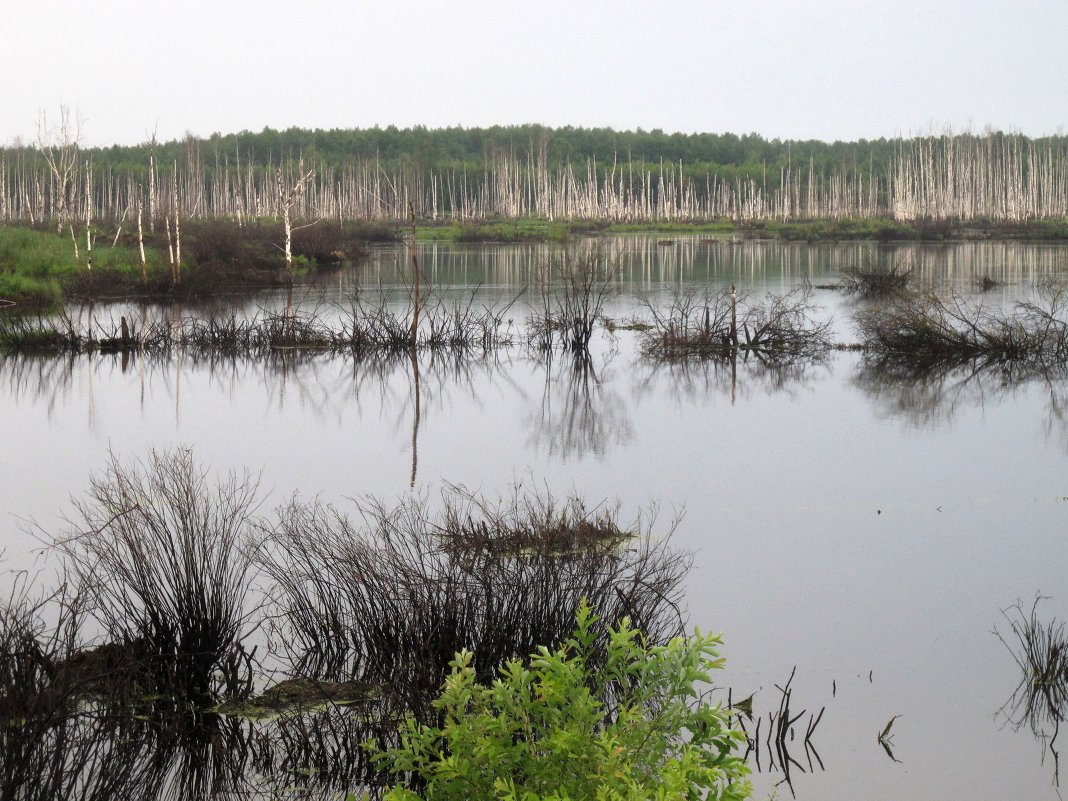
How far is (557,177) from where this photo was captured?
11750cm

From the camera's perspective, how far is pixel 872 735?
6961mm

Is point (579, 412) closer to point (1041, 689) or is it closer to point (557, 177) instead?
point (1041, 689)

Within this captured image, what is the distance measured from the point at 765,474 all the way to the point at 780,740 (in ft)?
26.2

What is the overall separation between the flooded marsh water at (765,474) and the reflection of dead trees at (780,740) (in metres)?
0.03

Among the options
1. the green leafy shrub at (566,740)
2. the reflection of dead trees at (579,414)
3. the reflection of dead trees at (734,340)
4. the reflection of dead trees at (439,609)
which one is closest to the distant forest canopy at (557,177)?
the reflection of dead trees at (734,340)

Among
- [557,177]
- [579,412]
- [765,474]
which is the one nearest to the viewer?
[765,474]

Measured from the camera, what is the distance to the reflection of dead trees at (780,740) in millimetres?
6488

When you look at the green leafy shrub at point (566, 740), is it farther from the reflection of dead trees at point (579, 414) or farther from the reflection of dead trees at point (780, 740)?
the reflection of dead trees at point (579, 414)

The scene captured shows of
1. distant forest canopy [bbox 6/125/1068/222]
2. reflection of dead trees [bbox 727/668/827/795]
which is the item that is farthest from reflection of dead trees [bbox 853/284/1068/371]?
distant forest canopy [bbox 6/125/1068/222]

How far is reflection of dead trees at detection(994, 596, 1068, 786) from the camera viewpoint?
23.1ft

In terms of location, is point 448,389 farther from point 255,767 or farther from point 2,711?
point 2,711

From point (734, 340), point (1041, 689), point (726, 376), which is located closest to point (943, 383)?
point (726, 376)

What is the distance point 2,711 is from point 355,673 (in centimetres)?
272

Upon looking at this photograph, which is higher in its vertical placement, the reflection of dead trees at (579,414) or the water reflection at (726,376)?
the water reflection at (726,376)
